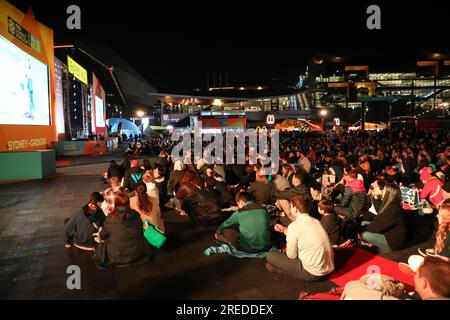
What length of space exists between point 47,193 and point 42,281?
6.03 metres

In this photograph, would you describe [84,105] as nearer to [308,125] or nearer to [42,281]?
[308,125]

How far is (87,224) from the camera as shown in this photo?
5.11 meters

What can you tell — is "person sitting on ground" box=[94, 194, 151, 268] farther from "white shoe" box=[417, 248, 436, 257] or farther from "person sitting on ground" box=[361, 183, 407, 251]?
"white shoe" box=[417, 248, 436, 257]

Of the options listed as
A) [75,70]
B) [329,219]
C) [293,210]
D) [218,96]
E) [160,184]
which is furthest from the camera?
[218,96]

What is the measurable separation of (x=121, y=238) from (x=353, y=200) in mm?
4506

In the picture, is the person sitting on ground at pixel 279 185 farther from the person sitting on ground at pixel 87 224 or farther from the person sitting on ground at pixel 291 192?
the person sitting on ground at pixel 87 224

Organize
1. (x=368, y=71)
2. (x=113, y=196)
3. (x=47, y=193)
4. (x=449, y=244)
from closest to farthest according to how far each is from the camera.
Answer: (x=449, y=244) < (x=113, y=196) < (x=47, y=193) < (x=368, y=71)

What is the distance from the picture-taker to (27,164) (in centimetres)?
1137

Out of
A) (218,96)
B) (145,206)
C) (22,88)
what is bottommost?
(145,206)

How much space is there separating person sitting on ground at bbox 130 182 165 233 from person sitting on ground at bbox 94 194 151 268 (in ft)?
2.17

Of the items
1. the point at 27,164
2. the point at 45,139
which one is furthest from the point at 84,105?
the point at 27,164

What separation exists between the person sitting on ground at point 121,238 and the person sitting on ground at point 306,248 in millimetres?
1972

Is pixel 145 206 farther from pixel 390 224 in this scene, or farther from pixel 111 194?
pixel 390 224

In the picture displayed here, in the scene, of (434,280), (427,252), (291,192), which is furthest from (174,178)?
(434,280)
